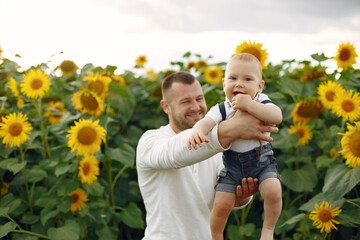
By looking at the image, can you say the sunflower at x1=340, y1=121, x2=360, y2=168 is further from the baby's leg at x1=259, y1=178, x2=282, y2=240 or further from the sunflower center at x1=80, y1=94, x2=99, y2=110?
the sunflower center at x1=80, y1=94, x2=99, y2=110

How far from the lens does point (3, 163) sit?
11.8 ft

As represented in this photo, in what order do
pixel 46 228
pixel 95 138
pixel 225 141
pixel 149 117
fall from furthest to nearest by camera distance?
pixel 149 117 < pixel 46 228 < pixel 95 138 < pixel 225 141

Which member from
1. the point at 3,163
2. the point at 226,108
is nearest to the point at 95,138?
the point at 3,163

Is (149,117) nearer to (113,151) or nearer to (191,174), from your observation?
(113,151)

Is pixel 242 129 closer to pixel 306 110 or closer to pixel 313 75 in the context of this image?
pixel 306 110

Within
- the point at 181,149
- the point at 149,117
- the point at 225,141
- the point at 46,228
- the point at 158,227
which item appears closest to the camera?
the point at 225,141

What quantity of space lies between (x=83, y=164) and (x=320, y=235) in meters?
2.13

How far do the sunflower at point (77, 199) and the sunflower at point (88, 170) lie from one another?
14 cm

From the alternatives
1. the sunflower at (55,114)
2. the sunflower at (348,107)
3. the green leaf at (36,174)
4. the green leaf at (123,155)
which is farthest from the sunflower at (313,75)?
the green leaf at (36,174)

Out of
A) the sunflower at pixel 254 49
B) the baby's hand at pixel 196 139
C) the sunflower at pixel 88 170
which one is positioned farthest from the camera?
the sunflower at pixel 88 170

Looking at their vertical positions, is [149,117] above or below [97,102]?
below

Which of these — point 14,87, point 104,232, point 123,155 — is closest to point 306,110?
point 123,155

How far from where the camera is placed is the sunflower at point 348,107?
11.2 feet

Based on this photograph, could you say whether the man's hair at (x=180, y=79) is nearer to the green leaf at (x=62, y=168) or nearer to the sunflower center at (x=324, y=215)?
the green leaf at (x=62, y=168)
